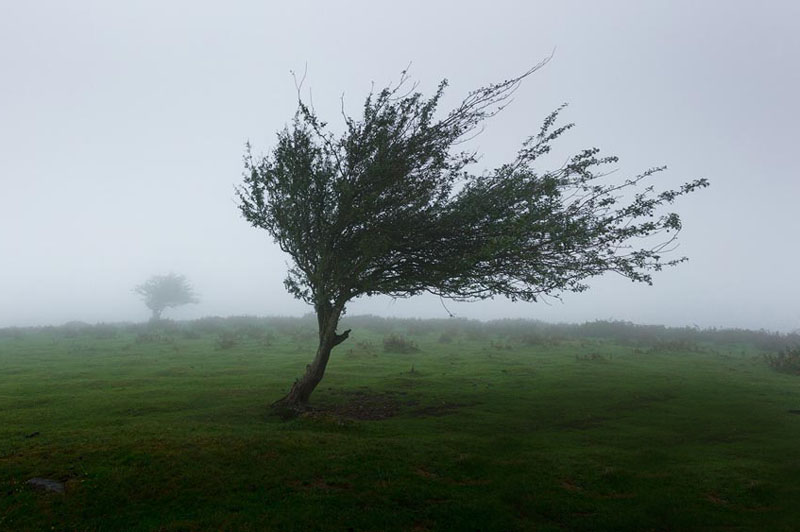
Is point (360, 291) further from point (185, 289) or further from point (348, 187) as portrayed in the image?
point (185, 289)

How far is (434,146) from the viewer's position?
18234mm

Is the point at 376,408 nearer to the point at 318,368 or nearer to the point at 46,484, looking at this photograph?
the point at 318,368

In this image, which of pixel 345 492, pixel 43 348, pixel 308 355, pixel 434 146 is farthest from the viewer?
pixel 43 348

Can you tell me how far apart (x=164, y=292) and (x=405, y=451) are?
359 feet

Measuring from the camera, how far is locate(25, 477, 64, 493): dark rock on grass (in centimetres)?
988

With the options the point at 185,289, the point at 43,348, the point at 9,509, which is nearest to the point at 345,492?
the point at 9,509

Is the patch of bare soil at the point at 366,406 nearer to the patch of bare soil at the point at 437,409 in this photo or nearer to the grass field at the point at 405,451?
the grass field at the point at 405,451

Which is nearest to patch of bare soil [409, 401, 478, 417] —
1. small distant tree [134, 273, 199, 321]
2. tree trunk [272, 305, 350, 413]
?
tree trunk [272, 305, 350, 413]

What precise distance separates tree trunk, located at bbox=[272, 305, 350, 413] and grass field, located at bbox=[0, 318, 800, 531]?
1.22 meters

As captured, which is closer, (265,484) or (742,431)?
(265,484)

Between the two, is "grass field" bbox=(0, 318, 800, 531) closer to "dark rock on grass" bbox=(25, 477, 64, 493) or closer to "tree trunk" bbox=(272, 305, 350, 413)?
"dark rock on grass" bbox=(25, 477, 64, 493)

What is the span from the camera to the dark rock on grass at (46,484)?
389 inches

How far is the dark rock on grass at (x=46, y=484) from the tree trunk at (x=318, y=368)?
8490 millimetres

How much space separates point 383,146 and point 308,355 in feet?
82.7
